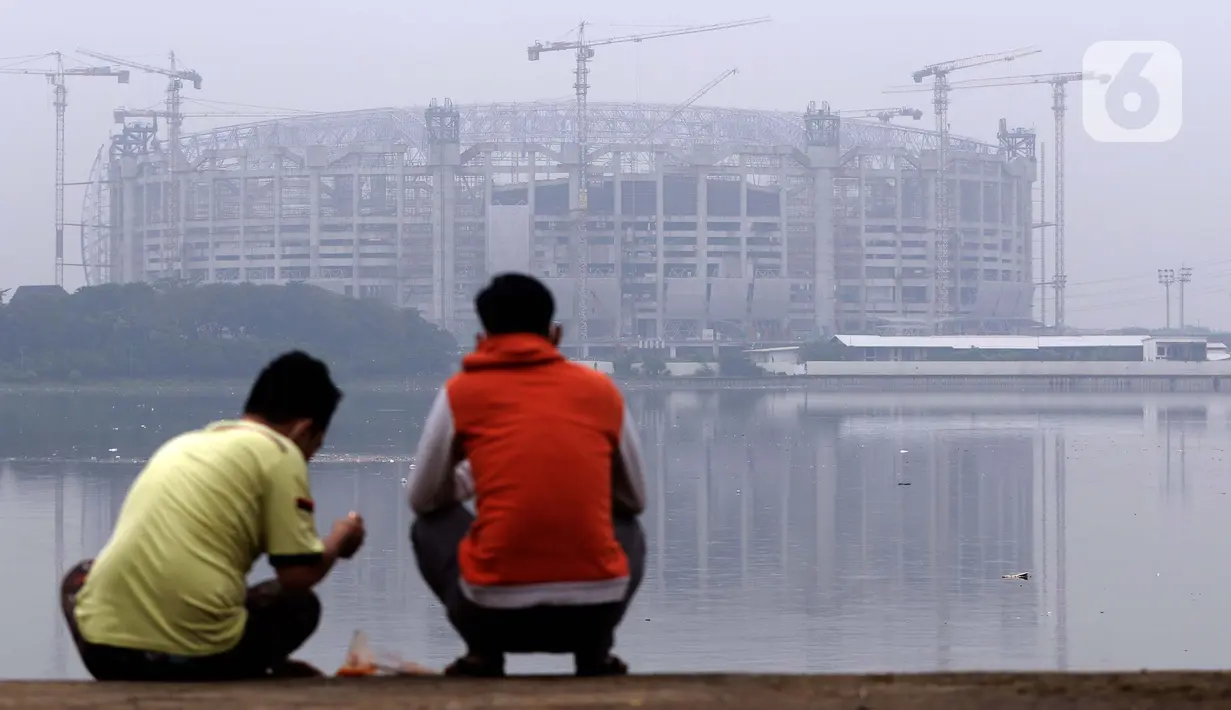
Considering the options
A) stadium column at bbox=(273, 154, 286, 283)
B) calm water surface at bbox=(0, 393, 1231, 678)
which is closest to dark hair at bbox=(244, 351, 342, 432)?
calm water surface at bbox=(0, 393, 1231, 678)

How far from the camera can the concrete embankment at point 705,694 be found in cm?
276

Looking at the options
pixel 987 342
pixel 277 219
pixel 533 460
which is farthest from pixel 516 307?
pixel 277 219

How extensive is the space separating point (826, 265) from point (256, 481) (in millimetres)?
99297

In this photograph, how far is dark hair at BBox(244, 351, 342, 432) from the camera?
132 inches

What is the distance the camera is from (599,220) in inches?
3903

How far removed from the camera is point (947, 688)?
2828 mm

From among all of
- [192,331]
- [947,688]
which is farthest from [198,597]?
[192,331]

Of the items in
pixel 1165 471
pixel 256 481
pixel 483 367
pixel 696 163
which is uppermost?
pixel 696 163

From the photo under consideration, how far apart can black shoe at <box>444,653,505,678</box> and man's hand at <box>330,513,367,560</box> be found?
30 centimetres

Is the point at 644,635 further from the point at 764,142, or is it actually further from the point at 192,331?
the point at 764,142

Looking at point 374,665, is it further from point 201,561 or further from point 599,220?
point 599,220

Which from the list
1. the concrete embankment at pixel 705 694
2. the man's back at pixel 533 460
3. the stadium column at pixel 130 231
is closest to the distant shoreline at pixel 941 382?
the stadium column at pixel 130 231

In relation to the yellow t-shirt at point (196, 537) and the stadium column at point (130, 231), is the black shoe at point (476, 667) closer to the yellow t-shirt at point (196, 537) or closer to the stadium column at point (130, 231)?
the yellow t-shirt at point (196, 537)

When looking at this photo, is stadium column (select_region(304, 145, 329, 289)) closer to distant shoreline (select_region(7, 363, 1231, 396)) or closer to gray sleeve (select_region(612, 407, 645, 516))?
distant shoreline (select_region(7, 363, 1231, 396))
